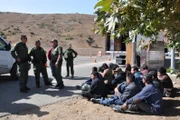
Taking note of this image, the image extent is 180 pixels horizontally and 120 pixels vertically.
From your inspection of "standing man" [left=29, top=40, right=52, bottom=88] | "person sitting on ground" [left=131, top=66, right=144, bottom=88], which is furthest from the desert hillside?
"person sitting on ground" [left=131, top=66, right=144, bottom=88]

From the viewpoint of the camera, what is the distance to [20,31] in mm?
62469

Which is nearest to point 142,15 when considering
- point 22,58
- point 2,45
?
point 22,58

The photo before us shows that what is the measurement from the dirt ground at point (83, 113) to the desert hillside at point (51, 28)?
41.9m

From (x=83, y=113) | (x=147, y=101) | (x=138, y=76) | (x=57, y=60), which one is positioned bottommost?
(x=83, y=113)

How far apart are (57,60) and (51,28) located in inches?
2384

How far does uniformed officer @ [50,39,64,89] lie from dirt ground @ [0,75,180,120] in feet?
6.26

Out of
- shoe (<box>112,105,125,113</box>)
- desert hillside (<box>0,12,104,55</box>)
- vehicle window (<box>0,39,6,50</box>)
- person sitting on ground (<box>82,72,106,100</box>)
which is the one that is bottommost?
shoe (<box>112,105,125,113</box>)

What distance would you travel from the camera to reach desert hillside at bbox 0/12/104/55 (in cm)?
5512

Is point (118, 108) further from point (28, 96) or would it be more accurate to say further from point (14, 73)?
point (14, 73)

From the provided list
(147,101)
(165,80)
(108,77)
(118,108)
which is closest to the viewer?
(147,101)

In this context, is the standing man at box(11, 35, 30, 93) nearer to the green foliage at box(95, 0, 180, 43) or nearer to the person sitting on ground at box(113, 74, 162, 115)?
the person sitting on ground at box(113, 74, 162, 115)

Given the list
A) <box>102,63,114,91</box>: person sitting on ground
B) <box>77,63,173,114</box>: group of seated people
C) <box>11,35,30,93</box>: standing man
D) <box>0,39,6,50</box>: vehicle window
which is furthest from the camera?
<box>0,39,6,50</box>: vehicle window

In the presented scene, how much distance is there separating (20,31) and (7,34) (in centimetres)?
478

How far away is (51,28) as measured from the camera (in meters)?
68.2
